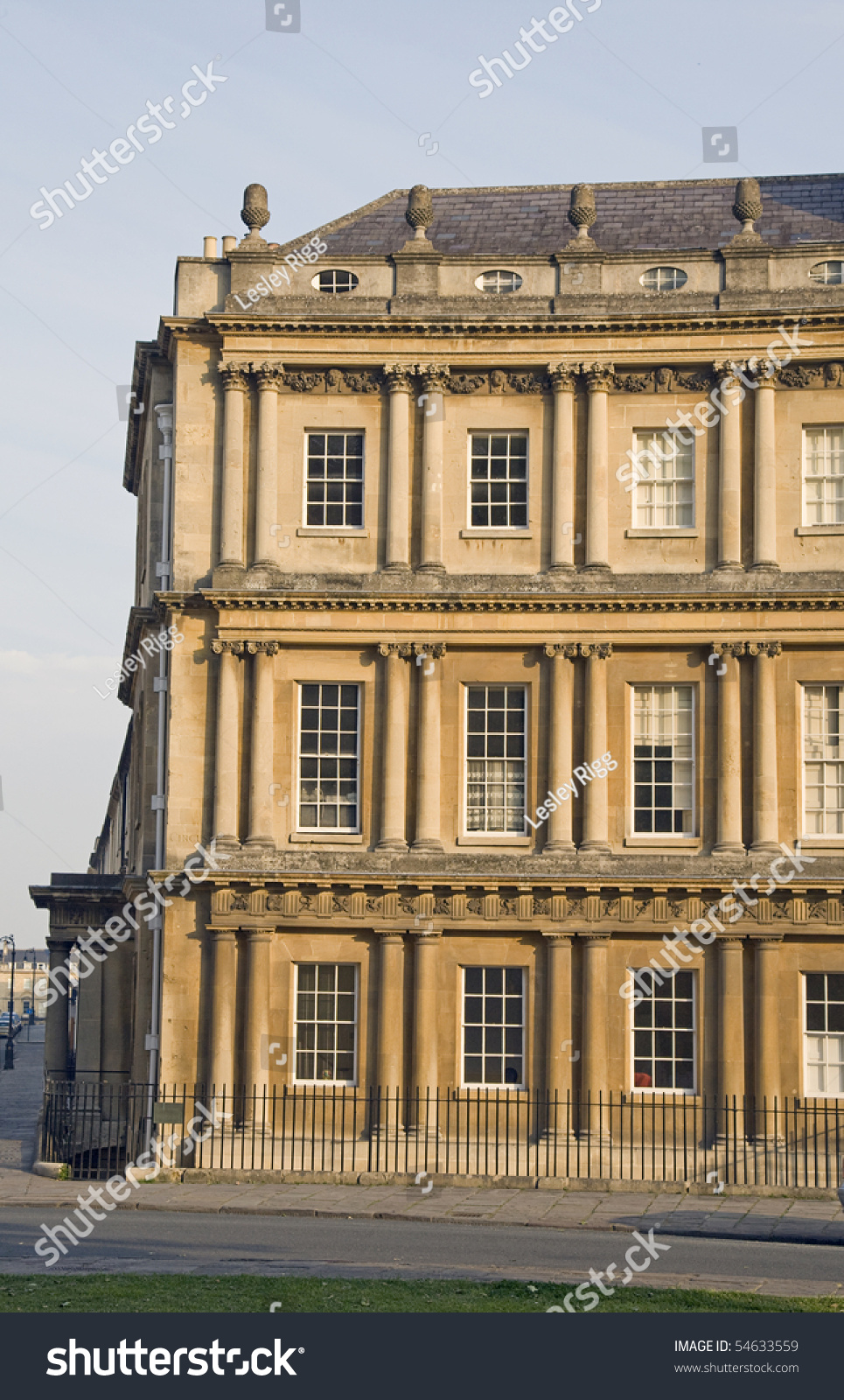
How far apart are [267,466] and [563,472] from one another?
5272 millimetres

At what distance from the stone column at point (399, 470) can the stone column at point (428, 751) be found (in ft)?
5.44

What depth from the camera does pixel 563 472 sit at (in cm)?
3203

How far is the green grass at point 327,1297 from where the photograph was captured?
14.6 metres

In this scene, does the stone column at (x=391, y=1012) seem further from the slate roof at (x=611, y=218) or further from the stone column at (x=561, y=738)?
the slate roof at (x=611, y=218)

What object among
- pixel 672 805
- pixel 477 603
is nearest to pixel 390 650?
pixel 477 603

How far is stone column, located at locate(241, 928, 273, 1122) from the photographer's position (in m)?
30.6

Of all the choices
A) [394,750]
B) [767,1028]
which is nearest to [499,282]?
[394,750]

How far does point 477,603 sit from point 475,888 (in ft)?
16.2

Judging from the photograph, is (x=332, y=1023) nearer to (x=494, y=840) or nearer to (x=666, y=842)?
(x=494, y=840)

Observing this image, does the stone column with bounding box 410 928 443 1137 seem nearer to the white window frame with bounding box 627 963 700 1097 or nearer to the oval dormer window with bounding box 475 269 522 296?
the white window frame with bounding box 627 963 700 1097

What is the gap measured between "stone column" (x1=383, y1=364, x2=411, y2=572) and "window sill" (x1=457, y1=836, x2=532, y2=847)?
191 inches

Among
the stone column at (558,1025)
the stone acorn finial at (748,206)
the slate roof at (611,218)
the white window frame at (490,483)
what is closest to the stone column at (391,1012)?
the stone column at (558,1025)

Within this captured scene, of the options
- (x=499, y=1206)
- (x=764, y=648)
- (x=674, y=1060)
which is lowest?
(x=499, y=1206)

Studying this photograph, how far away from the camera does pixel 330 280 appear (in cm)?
3294
